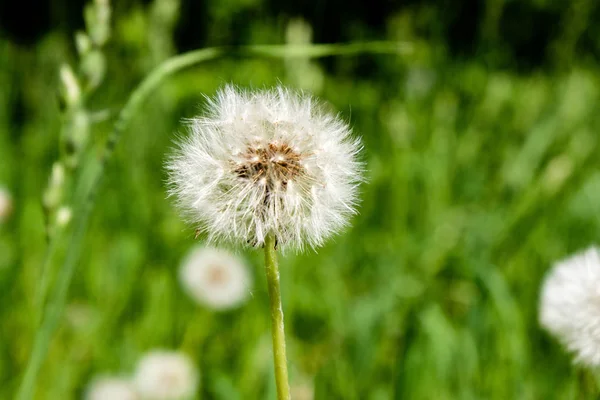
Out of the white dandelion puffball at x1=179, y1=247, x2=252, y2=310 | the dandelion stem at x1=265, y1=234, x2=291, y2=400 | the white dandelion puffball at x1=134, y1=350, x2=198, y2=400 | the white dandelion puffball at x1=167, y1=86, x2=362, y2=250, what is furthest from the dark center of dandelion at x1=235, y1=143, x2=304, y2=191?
the white dandelion puffball at x1=179, y1=247, x2=252, y2=310

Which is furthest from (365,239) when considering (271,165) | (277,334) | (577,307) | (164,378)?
(277,334)

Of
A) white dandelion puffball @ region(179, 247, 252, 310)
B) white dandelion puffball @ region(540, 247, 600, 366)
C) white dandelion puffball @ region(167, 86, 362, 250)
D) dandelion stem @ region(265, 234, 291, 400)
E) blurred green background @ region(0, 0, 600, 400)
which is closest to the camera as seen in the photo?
dandelion stem @ region(265, 234, 291, 400)

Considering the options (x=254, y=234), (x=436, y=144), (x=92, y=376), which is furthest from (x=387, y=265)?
(x=254, y=234)

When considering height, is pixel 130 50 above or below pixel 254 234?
above

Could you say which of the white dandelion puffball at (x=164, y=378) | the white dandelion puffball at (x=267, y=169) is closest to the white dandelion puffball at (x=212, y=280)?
the white dandelion puffball at (x=164, y=378)

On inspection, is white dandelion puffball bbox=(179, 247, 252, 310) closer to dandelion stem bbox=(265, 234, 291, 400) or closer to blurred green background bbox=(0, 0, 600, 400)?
blurred green background bbox=(0, 0, 600, 400)

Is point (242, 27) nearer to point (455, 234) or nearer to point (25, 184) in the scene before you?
point (25, 184)
